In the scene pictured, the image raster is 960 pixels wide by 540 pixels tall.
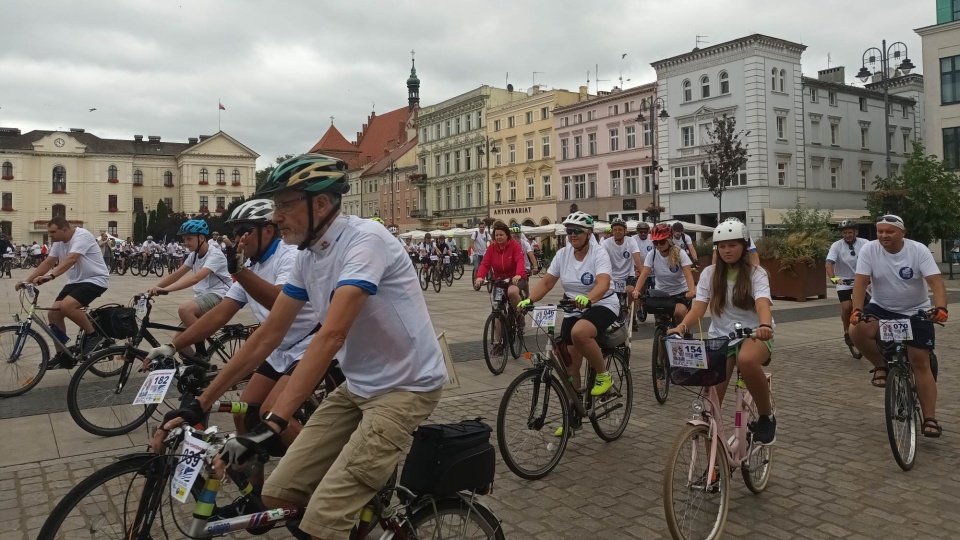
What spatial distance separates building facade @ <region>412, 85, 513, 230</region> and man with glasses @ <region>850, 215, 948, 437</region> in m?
59.1

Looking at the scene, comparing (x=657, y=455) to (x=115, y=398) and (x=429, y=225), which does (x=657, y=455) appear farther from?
(x=429, y=225)

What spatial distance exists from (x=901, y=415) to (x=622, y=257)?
5926mm

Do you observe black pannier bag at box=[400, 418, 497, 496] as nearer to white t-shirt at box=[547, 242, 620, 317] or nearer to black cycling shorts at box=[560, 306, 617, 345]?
black cycling shorts at box=[560, 306, 617, 345]

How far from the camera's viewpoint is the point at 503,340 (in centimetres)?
953

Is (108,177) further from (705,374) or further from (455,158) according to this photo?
(705,374)

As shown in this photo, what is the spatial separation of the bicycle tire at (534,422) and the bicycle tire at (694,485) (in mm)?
1374

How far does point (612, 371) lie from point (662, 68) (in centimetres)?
4821

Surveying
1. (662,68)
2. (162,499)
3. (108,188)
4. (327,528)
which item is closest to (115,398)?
(162,499)

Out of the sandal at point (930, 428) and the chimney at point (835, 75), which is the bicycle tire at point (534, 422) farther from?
the chimney at point (835, 75)

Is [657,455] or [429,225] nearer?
[657,455]

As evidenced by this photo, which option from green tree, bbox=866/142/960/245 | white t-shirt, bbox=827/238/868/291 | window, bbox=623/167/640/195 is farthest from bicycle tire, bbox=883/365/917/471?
window, bbox=623/167/640/195

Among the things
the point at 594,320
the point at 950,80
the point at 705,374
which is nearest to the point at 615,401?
the point at 594,320

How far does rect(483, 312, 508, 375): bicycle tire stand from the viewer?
9203mm

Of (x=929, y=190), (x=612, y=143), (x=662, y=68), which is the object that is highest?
(x=662, y=68)
